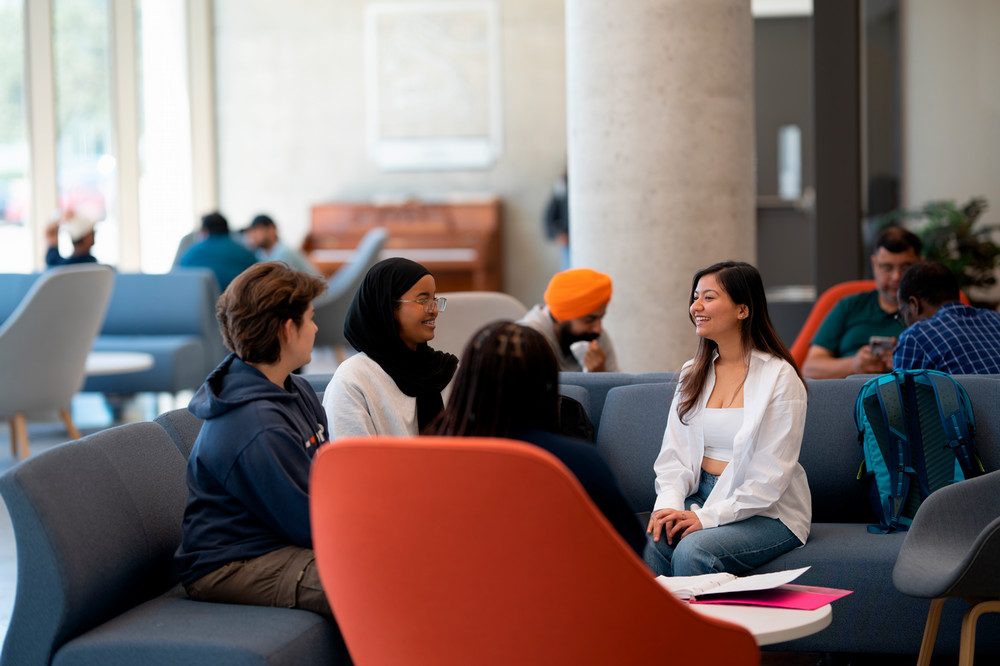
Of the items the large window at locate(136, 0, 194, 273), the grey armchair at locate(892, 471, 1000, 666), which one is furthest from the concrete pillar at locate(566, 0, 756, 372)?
the large window at locate(136, 0, 194, 273)

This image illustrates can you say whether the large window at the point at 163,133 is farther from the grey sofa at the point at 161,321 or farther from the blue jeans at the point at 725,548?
the blue jeans at the point at 725,548

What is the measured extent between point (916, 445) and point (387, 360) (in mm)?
1424

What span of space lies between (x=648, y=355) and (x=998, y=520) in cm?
265

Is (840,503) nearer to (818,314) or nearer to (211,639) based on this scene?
(818,314)

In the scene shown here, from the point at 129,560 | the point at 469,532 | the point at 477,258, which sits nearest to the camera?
the point at 469,532

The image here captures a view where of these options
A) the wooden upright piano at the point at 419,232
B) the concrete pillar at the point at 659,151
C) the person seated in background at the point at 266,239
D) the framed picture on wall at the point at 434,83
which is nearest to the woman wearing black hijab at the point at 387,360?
the concrete pillar at the point at 659,151

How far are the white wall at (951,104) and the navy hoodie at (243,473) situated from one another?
5.49 meters

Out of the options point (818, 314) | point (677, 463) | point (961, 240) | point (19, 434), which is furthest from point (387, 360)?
point (961, 240)

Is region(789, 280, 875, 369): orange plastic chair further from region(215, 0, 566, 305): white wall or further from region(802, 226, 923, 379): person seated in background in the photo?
region(215, 0, 566, 305): white wall

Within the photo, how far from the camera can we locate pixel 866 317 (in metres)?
4.27

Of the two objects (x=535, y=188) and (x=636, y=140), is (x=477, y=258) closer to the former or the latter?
(x=535, y=188)

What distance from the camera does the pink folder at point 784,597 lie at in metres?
1.92

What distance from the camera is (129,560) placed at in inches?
92.0

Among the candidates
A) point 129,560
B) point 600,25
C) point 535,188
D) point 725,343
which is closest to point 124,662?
point 129,560
